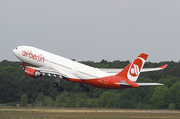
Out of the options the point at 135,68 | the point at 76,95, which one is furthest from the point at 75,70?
the point at 76,95

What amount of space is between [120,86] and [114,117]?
11.4 meters

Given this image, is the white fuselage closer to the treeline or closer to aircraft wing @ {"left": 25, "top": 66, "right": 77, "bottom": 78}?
aircraft wing @ {"left": 25, "top": 66, "right": 77, "bottom": 78}

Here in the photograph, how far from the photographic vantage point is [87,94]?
100m

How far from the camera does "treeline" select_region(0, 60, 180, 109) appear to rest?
327 feet

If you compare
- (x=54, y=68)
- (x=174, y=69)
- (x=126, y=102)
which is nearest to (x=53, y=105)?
(x=126, y=102)

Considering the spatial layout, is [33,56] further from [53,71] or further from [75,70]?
[75,70]

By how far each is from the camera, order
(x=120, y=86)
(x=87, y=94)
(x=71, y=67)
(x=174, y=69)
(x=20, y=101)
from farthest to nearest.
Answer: (x=174, y=69), (x=20, y=101), (x=87, y=94), (x=71, y=67), (x=120, y=86)

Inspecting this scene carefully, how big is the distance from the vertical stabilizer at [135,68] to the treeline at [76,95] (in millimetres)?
25592

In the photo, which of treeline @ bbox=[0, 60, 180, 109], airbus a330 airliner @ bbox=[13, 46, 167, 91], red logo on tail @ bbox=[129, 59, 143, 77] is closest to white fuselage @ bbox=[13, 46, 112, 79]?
airbus a330 airliner @ bbox=[13, 46, 167, 91]

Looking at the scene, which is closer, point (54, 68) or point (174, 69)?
point (54, 68)

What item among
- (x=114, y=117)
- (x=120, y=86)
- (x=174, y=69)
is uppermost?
(x=174, y=69)

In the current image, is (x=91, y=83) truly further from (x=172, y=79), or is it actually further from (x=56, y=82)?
(x=172, y=79)

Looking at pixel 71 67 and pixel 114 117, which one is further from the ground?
pixel 71 67

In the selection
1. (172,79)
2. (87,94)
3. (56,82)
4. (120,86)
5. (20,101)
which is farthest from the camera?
(172,79)
